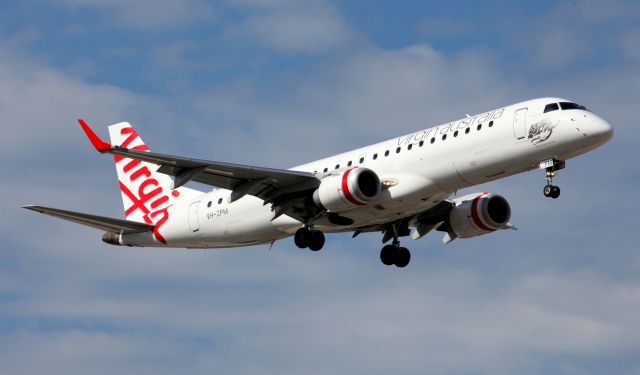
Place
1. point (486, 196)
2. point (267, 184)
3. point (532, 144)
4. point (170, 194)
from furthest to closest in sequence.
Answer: point (170, 194) < point (486, 196) < point (267, 184) < point (532, 144)

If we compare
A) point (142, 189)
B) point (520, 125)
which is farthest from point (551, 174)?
point (142, 189)

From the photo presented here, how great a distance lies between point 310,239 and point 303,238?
0.93 ft

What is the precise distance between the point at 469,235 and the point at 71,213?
15.9 m

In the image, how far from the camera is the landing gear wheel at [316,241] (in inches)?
1858

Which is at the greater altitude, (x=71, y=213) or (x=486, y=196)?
(x=486, y=196)

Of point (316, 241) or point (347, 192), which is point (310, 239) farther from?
point (347, 192)

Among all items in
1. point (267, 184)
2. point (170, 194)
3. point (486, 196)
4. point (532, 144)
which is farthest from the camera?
point (170, 194)

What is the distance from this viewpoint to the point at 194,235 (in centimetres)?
5109

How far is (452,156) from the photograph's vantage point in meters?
44.3

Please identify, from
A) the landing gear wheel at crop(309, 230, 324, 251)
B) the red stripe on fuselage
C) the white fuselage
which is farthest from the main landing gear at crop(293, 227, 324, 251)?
the red stripe on fuselage

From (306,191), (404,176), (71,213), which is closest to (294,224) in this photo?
(306,191)

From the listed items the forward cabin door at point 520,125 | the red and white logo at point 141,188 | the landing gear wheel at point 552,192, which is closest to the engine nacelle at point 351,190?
the forward cabin door at point 520,125

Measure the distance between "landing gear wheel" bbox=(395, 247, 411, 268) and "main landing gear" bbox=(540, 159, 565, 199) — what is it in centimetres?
944

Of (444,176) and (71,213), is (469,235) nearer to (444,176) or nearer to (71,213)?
(444,176)
